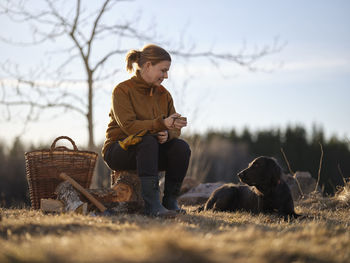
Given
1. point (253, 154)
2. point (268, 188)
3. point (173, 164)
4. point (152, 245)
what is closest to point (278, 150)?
point (253, 154)

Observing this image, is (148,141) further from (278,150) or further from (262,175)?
(278,150)

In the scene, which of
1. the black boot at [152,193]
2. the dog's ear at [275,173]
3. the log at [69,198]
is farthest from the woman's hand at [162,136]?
the dog's ear at [275,173]

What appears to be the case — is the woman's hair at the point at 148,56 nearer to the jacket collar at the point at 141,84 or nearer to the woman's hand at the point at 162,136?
the jacket collar at the point at 141,84

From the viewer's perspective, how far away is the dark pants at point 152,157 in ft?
13.5

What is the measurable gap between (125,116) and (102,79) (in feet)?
16.1

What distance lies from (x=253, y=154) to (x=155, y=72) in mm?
27597

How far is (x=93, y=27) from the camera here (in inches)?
351

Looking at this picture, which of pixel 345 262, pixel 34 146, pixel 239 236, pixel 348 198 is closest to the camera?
pixel 345 262

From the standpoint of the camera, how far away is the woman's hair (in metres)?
4.34

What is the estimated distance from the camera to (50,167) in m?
4.71

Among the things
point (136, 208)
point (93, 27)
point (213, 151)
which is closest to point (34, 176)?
point (136, 208)

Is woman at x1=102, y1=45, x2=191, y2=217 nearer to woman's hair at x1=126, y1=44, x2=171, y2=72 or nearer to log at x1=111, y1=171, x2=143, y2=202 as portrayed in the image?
woman's hair at x1=126, y1=44, x2=171, y2=72

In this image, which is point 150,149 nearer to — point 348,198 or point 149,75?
point 149,75

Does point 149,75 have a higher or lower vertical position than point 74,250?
higher
